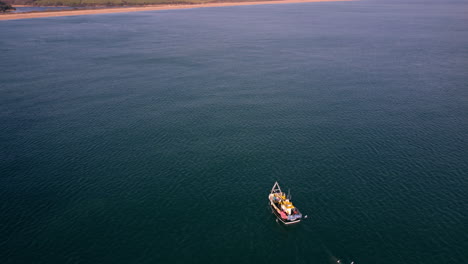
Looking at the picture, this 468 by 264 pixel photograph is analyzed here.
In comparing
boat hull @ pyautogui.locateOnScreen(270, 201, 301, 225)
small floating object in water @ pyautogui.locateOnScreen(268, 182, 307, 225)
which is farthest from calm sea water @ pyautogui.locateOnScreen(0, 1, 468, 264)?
small floating object in water @ pyautogui.locateOnScreen(268, 182, 307, 225)

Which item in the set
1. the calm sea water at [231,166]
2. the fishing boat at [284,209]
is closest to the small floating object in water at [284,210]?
the fishing boat at [284,209]

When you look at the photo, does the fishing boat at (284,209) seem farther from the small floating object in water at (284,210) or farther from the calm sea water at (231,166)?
the calm sea water at (231,166)

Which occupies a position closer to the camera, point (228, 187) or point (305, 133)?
point (228, 187)

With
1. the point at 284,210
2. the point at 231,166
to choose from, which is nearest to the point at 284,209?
the point at 284,210

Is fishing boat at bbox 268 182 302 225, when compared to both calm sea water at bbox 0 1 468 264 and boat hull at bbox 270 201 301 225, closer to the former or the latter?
boat hull at bbox 270 201 301 225

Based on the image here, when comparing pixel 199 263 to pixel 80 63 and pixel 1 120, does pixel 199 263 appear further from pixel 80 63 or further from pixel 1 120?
pixel 80 63

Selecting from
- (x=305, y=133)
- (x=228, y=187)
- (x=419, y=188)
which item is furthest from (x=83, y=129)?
(x=419, y=188)
